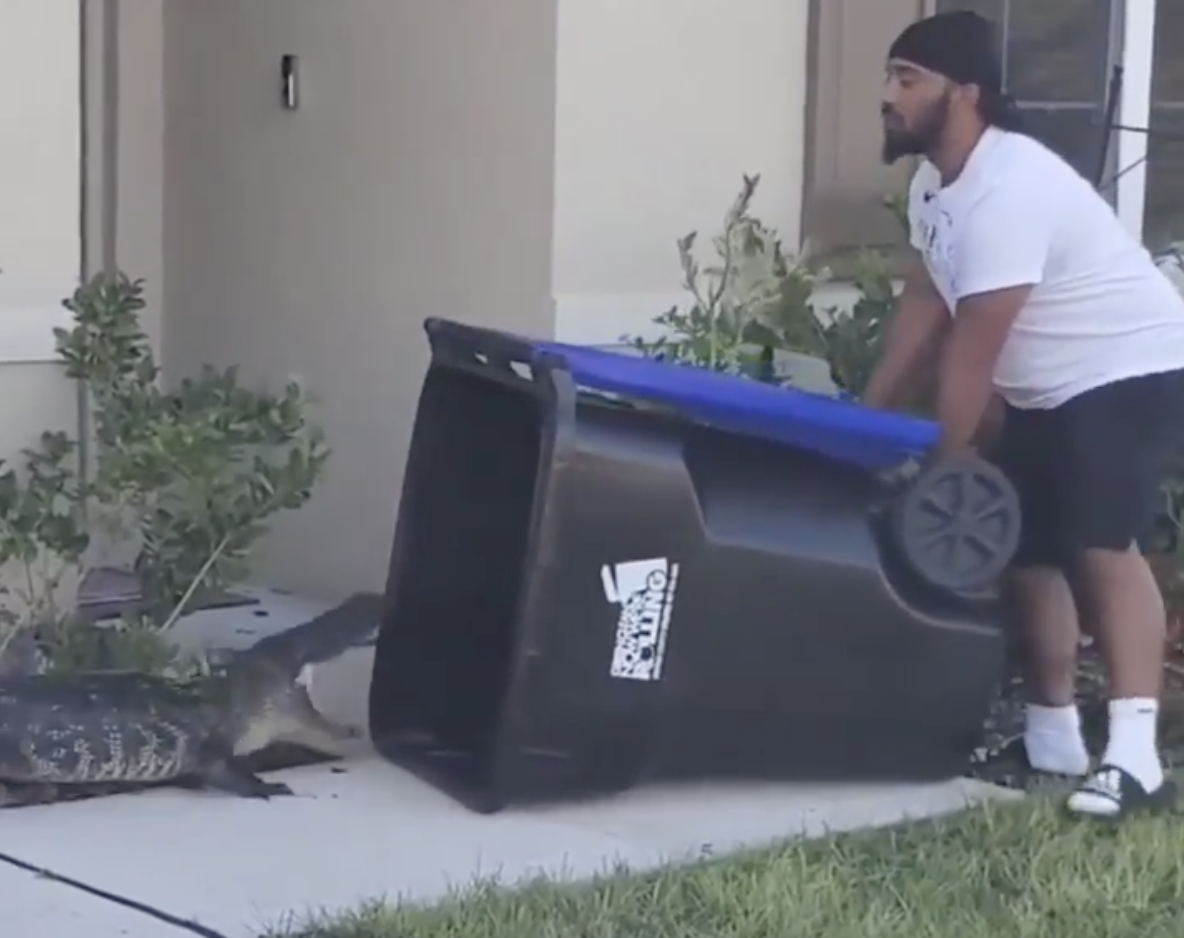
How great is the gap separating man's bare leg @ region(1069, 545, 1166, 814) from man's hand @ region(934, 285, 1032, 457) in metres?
0.44

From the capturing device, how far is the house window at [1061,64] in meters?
7.30

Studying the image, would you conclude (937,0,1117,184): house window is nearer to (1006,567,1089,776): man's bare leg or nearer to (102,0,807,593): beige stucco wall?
(102,0,807,593): beige stucco wall

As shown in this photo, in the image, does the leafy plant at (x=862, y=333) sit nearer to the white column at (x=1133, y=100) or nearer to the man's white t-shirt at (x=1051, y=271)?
the man's white t-shirt at (x=1051, y=271)

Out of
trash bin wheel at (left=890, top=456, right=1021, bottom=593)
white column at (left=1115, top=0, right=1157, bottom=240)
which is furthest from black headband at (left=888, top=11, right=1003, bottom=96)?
white column at (left=1115, top=0, right=1157, bottom=240)

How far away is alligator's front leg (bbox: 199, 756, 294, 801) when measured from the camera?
195 inches

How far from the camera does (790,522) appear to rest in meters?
4.87

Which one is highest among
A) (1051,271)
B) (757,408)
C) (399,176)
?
(399,176)

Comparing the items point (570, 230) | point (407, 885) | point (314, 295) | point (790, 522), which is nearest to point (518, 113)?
A: point (570, 230)

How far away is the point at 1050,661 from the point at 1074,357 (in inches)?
28.2

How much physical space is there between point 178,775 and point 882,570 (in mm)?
1533

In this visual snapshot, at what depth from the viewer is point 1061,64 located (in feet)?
24.3

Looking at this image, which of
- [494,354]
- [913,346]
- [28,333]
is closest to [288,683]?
[494,354]

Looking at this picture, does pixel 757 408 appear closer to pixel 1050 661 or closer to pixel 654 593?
pixel 654 593

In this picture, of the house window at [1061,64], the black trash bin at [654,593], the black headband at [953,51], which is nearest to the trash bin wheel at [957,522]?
the black trash bin at [654,593]
